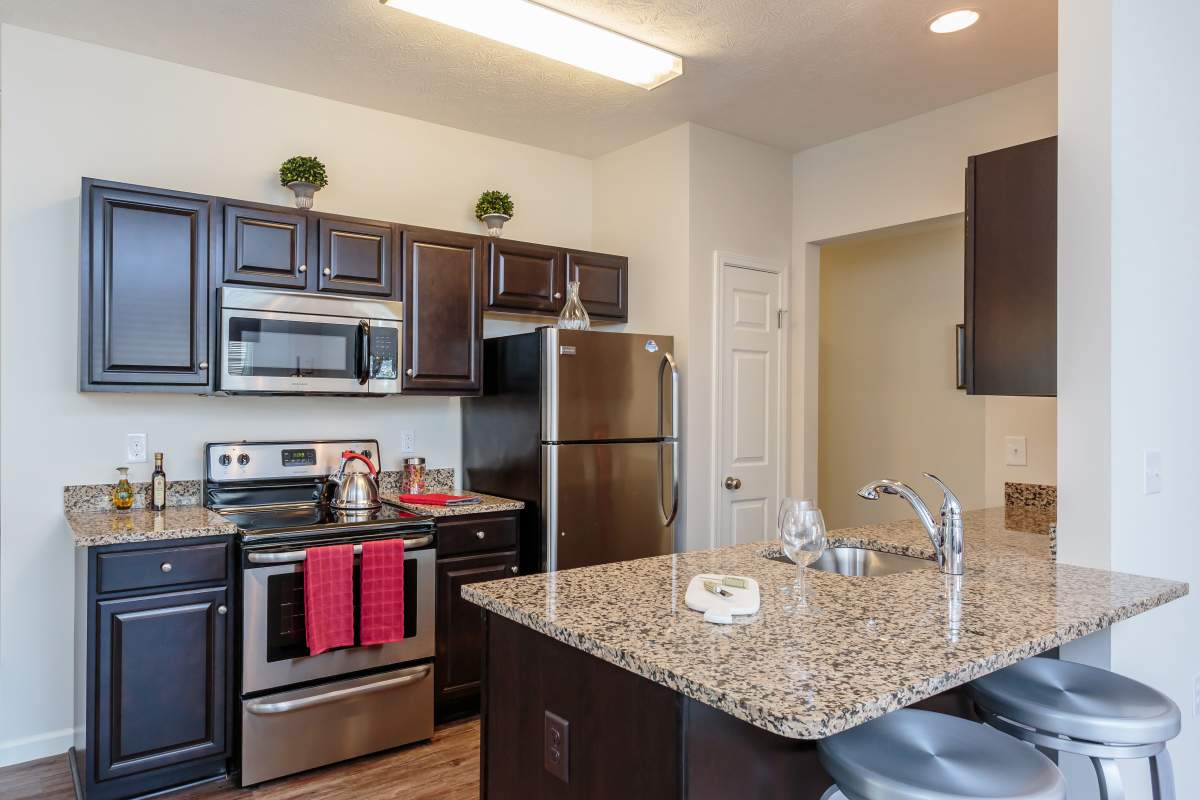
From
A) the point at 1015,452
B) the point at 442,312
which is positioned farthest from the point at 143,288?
the point at 1015,452

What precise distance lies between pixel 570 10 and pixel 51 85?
1990 millimetres

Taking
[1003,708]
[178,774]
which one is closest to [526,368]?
[178,774]

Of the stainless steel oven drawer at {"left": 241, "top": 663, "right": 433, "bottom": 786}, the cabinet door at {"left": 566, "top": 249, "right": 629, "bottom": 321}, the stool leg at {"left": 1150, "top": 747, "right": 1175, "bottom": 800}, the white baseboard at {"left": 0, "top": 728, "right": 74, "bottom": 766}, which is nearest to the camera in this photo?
the stool leg at {"left": 1150, "top": 747, "right": 1175, "bottom": 800}

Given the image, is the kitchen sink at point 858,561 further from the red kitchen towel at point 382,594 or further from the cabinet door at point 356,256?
the cabinet door at point 356,256

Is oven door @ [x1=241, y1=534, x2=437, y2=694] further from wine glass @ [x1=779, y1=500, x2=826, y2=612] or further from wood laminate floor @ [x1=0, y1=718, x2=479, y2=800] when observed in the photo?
wine glass @ [x1=779, y1=500, x2=826, y2=612]

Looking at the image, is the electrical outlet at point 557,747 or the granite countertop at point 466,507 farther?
the granite countertop at point 466,507

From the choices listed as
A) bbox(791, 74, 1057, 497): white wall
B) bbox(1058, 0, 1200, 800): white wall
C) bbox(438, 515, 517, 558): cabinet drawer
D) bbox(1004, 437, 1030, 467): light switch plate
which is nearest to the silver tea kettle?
bbox(438, 515, 517, 558): cabinet drawer

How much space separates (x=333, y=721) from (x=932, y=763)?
2.27 m

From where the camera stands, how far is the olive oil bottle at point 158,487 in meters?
2.97

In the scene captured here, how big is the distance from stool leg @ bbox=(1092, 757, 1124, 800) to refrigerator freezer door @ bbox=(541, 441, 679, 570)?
7.14ft

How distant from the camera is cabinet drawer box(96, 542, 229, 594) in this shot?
2.45 m

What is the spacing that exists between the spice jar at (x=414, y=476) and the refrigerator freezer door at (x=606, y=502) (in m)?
0.68

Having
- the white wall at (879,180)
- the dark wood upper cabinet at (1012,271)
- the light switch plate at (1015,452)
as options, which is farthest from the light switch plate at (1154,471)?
the white wall at (879,180)

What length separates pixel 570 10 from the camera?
2709 millimetres
